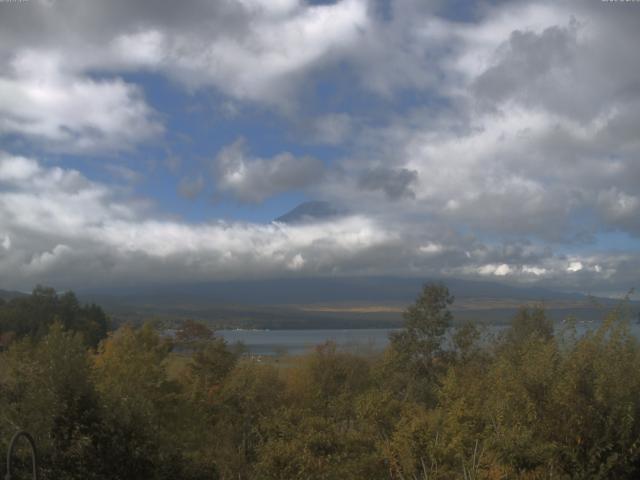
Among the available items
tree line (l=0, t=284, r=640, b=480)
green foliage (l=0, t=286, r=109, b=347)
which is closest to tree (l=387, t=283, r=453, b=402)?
tree line (l=0, t=284, r=640, b=480)

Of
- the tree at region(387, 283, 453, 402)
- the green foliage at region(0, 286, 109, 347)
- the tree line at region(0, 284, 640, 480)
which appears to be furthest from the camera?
the green foliage at region(0, 286, 109, 347)

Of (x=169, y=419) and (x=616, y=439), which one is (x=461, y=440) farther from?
(x=169, y=419)

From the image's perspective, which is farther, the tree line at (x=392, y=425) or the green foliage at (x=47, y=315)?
the green foliage at (x=47, y=315)

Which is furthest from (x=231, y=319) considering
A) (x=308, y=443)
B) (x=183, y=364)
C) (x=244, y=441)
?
(x=308, y=443)

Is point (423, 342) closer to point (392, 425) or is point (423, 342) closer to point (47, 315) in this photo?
point (392, 425)

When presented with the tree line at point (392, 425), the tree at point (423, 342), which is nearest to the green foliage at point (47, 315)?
the tree at point (423, 342)

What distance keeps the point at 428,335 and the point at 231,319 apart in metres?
98.2

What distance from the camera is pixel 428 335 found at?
4862cm

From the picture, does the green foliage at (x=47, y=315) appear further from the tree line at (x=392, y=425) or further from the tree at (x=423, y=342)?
the tree line at (x=392, y=425)

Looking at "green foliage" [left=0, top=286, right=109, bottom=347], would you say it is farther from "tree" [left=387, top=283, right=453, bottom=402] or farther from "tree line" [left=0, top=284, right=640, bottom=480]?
"tree line" [left=0, top=284, right=640, bottom=480]

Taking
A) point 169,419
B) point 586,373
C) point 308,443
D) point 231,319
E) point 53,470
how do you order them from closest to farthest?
point 53,470
point 586,373
point 308,443
point 169,419
point 231,319

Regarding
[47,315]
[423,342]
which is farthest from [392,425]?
[47,315]

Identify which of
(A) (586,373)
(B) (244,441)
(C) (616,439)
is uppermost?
(A) (586,373)

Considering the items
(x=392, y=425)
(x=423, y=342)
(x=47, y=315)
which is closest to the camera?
(x=392, y=425)
